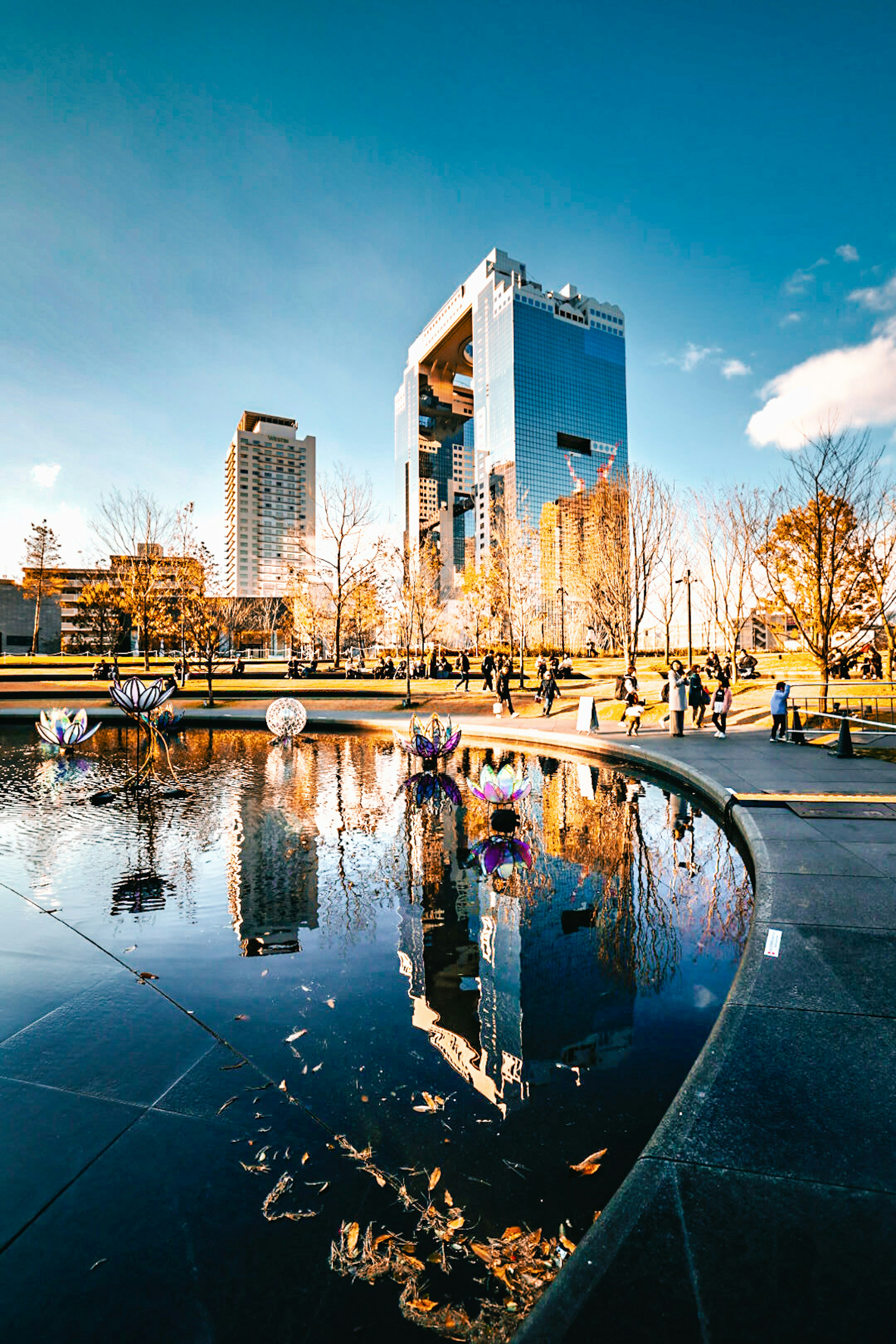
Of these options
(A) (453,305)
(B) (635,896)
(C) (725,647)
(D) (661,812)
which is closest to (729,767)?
(D) (661,812)

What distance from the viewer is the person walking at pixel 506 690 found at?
981 inches

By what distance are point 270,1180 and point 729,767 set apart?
12.4 m

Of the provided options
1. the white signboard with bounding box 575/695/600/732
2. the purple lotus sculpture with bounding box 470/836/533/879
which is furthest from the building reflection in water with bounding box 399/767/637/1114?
the white signboard with bounding box 575/695/600/732

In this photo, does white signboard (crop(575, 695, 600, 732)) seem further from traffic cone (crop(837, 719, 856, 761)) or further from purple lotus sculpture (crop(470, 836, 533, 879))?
purple lotus sculpture (crop(470, 836, 533, 879))

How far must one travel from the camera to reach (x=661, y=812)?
36.2ft

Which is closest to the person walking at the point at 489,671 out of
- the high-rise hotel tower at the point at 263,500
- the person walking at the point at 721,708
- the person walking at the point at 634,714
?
the person walking at the point at 634,714

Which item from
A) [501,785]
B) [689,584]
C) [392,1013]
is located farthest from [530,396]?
[392,1013]

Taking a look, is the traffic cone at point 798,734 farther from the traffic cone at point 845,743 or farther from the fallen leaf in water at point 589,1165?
the fallen leaf in water at point 589,1165

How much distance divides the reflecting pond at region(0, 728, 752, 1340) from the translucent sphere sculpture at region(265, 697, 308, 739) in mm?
8822

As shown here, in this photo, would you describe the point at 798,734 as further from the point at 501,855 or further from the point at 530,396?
the point at 530,396

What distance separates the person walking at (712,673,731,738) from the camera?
18688 millimetres

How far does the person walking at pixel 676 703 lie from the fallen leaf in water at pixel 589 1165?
16843mm

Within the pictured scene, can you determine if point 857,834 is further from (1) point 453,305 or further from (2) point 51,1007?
(1) point 453,305

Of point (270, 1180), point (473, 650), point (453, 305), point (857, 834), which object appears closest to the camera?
point (270, 1180)
